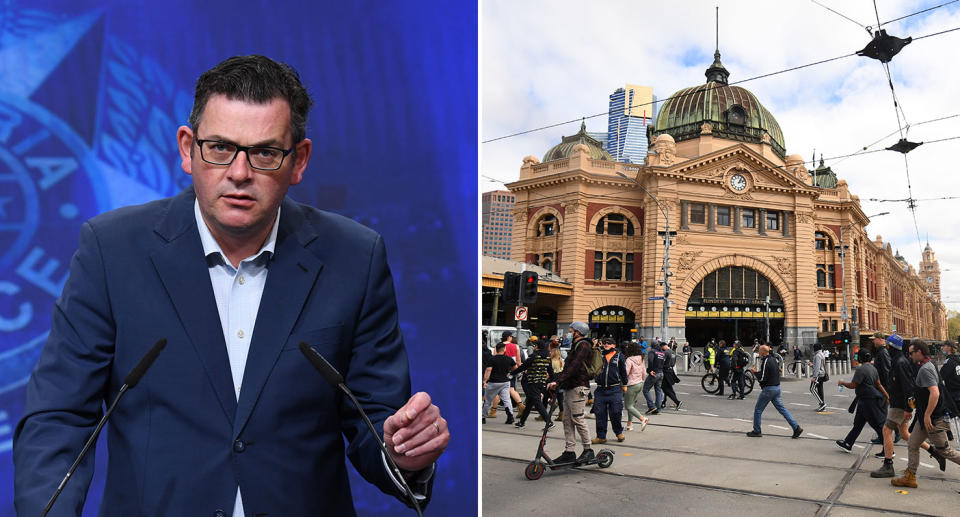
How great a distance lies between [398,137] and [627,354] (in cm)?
1164

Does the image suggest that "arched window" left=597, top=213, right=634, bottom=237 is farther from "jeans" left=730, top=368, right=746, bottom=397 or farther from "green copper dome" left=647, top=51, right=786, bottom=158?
"jeans" left=730, top=368, right=746, bottom=397

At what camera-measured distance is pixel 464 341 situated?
3.10 meters

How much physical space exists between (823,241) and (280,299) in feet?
205

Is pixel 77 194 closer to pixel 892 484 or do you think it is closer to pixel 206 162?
pixel 206 162

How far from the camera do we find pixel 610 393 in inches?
449

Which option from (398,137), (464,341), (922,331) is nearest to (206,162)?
(398,137)

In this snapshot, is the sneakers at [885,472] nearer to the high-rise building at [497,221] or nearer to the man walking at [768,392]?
the man walking at [768,392]

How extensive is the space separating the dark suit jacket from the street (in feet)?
18.6

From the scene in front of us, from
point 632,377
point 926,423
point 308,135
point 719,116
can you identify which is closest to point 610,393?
point 632,377

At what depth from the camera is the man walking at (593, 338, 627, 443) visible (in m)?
11.1

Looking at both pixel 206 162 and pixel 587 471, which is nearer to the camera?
pixel 206 162

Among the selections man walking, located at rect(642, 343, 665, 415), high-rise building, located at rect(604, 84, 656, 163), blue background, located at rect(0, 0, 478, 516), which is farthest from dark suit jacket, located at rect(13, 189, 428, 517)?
high-rise building, located at rect(604, 84, 656, 163)

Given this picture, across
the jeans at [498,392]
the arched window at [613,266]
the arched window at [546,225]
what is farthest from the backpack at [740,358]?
the arched window at [546,225]

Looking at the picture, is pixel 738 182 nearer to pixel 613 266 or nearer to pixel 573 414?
pixel 613 266
